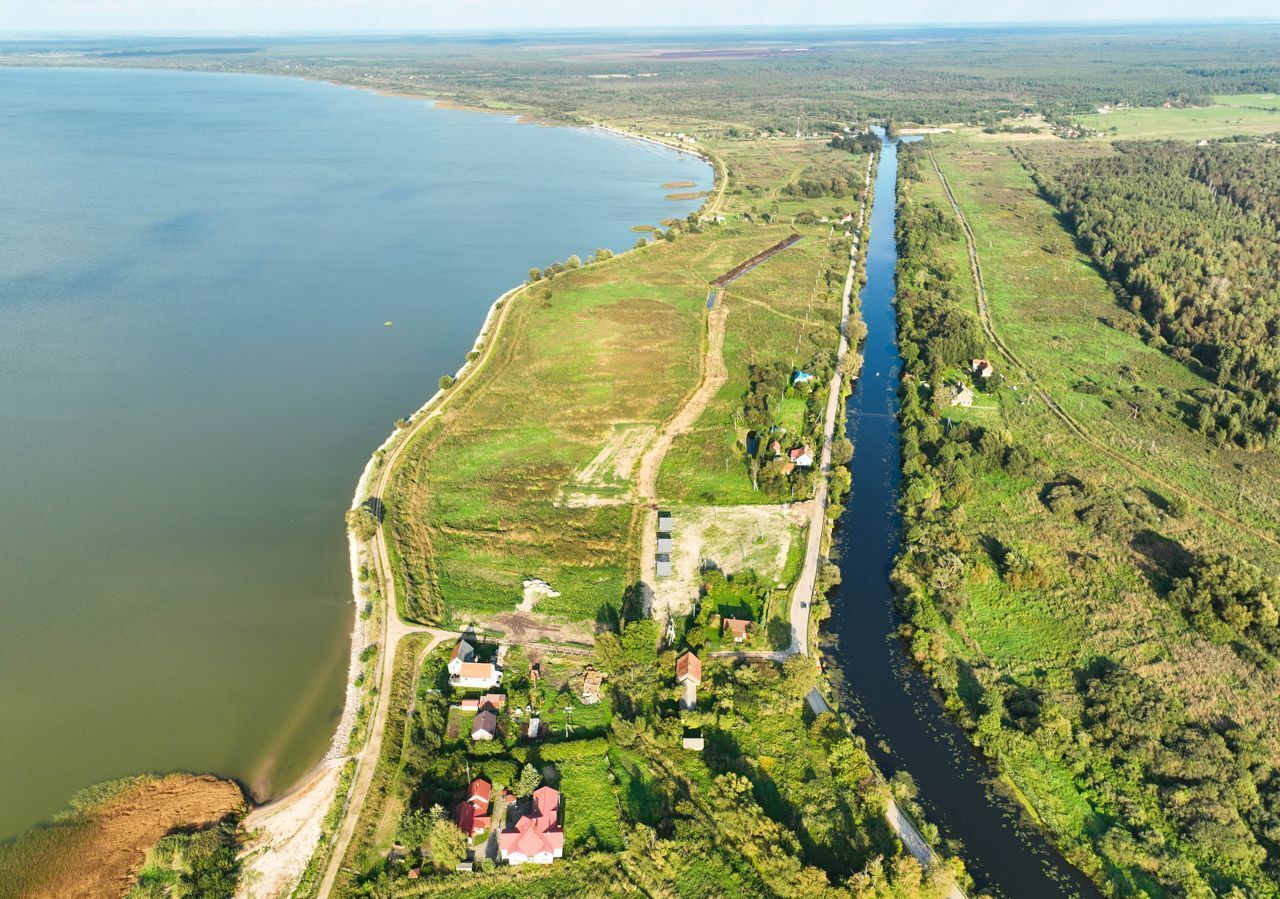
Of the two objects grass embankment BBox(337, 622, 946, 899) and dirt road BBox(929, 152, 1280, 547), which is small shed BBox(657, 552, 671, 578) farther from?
dirt road BBox(929, 152, 1280, 547)

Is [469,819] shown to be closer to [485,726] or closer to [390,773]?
[485,726]

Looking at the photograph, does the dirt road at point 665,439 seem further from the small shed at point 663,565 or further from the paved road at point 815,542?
the paved road at point 815,542

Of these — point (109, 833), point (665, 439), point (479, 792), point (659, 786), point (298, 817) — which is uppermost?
point (665, 439)

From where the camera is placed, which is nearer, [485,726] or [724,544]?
[485,726]

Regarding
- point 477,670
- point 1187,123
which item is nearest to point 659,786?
point 477,670

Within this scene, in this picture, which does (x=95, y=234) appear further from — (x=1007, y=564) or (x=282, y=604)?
(x=1007, y=564)

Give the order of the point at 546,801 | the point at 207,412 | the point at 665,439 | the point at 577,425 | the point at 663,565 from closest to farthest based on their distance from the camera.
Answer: the point at 546,801 → the point at 663,565 → the point at 665,439 → the point at 577,425 → the point at 207,412

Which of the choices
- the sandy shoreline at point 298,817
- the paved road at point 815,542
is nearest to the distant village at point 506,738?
the paved road at point 815,542
